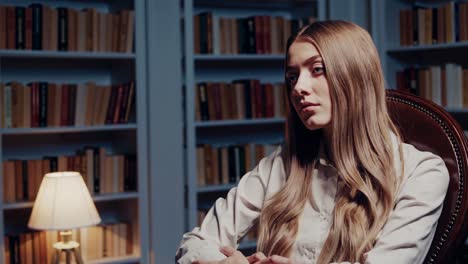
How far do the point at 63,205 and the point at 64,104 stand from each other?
2.05 ft

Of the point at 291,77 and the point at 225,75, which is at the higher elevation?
the point at 225,75

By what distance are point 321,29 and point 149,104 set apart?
1960 mm

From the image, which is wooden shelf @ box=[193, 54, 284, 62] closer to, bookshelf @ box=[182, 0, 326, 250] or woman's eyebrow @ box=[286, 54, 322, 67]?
bookshelf @ box=[182, 0, 326, 250]

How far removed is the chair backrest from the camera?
1276mm

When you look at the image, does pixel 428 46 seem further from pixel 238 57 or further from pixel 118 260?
pixel 118 260

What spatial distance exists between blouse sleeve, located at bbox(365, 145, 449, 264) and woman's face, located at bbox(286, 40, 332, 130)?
0.66 feet

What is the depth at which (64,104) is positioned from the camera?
3043mm

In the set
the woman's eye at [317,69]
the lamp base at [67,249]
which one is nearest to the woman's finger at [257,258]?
the woman's eye at [317,69]

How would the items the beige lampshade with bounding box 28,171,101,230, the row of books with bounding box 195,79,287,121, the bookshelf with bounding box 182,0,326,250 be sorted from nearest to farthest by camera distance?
the beige lampshade with bounding box 28,171,101,230
the bookshelf with bounding box 182,0,326,250
the row of books with bounding box 195,79,287,121

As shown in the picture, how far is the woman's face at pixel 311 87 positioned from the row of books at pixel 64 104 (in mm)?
1930

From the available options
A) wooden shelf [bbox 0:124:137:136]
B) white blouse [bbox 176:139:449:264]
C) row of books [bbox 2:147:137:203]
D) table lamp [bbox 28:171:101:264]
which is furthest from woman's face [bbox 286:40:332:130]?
row of books [bbox 2:147:137:203]

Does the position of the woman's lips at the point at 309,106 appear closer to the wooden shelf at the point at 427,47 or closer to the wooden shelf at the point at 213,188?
the wooden shelf at the point at 213,188

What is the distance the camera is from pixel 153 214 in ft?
10.5

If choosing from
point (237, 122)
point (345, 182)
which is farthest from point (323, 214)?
point (237, 122)
